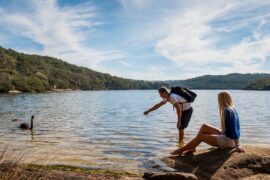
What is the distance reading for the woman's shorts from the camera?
10.2 metres

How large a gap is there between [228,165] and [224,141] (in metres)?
0.91

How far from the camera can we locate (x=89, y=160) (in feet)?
40.8

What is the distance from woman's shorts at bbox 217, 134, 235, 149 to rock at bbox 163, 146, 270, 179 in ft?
0.59

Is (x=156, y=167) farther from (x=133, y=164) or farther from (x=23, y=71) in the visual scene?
(x=23, y=71)

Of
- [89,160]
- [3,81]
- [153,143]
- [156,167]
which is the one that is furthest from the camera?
[3,81]

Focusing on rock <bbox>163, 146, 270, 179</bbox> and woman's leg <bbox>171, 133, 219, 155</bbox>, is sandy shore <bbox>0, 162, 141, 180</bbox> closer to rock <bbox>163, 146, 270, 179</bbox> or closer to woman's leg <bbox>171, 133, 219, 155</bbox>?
rock <bbox>163, 146, 270, 179</bbox>

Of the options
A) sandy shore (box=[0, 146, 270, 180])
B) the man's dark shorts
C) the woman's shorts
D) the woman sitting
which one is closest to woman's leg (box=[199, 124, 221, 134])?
the woman sitting

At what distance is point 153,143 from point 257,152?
6.88 meters

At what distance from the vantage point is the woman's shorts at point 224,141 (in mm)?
10176

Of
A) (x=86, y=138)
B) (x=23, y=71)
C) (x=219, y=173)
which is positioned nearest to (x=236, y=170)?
(x=219, y=173)

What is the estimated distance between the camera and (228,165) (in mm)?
9484

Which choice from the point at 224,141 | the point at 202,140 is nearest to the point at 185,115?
the point at 202,140

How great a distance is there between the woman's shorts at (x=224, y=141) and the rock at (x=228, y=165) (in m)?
0.18

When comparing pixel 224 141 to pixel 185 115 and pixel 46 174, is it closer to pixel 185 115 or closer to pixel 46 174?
pixel 185 115
